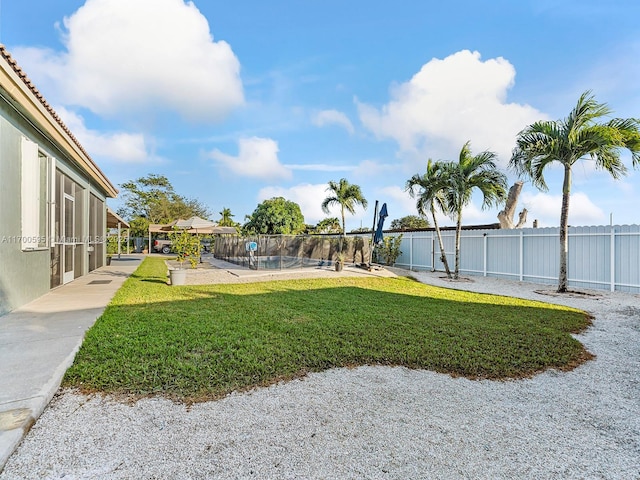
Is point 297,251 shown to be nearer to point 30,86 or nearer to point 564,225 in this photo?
point 564,225

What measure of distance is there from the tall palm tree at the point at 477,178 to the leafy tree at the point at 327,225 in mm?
20002

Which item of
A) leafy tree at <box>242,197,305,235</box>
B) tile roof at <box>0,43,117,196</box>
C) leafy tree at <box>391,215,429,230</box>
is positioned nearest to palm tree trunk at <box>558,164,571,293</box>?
tile roof at <box>0,43,117,196</box>

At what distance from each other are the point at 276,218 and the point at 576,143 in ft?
71.8

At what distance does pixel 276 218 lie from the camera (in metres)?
27.8

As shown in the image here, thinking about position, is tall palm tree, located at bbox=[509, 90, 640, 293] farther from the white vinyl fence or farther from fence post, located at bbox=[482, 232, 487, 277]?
fence post, located at bbox=[482, 232, 487, 277]

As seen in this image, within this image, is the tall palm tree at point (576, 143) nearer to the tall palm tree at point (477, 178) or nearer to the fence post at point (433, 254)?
the tall palm tree at point (477, 178)

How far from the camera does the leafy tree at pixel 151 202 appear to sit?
35.2 meters

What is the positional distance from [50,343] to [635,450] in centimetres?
528

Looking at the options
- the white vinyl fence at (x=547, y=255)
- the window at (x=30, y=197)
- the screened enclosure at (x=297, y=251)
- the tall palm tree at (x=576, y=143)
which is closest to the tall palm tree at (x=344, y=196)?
the screened enclosure at (x=297, y=251)

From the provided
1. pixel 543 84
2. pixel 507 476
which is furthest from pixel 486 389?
pixel 543 84

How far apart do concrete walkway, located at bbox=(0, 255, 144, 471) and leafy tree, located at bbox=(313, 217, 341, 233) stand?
2532 cm

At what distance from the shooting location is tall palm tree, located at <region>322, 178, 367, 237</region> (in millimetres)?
21500

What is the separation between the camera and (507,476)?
188 cm

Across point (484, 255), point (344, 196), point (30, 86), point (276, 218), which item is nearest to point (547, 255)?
point (484, 255)
